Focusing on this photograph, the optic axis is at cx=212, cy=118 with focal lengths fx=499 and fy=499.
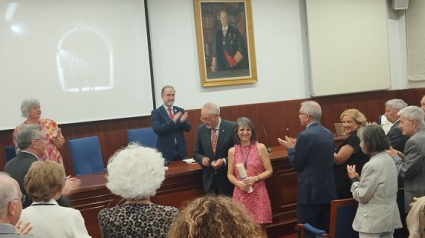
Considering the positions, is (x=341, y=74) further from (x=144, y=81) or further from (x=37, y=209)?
(x=37, y=209)

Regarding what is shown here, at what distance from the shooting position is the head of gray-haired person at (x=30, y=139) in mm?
3533

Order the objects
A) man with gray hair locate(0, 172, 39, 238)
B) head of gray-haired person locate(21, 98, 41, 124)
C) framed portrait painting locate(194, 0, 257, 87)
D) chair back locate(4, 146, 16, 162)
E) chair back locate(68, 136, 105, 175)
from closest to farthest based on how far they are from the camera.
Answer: man with gray hair locate(0, 172, 39, 238) < head of gray-haired person locate(21, 98, 41, 124) < chair back locate(4, 146, 16, 162) < chair back locate(68, 136, 105, 175) < framed portrait painting locate(194, 0, 257, 87)

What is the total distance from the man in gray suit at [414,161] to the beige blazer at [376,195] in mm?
206

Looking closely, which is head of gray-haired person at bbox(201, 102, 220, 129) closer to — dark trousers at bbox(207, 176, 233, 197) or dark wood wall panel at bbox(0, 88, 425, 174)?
dark trousers at bbox(207, 176, 233, 197)

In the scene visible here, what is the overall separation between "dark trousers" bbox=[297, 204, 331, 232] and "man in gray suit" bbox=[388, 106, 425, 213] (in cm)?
66

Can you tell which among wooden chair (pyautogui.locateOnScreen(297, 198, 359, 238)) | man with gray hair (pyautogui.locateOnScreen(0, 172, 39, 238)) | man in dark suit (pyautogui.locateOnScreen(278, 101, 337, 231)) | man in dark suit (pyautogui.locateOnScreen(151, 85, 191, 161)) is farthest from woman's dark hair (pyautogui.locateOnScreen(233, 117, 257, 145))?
man with gray hair (pyautogui.locateOnScreen(0, 172, 39, 238))

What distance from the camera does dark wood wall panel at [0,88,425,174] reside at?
20.8 ft

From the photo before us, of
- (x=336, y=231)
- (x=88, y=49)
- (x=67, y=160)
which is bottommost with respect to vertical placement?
(x=336, y=231)

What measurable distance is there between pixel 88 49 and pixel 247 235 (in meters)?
5.25

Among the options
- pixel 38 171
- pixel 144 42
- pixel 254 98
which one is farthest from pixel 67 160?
pixel 38 171

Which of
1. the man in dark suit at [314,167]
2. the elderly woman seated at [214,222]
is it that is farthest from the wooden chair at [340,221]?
the elderly woman seated at [214,222]

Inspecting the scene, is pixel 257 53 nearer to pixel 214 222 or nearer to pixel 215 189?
pixel 215 189

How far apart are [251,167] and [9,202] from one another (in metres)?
2.56

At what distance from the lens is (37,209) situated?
257 centimetres
